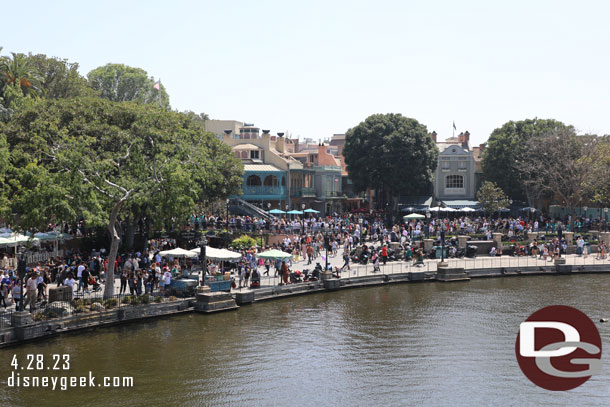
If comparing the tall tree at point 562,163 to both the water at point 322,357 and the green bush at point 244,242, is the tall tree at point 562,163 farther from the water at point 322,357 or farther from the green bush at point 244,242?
the water at point 322,357

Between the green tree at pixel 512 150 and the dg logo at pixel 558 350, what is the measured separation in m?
43.2

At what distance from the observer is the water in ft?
56.6

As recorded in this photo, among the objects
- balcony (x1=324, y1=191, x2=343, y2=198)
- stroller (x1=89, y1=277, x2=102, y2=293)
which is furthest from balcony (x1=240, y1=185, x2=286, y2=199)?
stroller (x1=89, y1=277, x2=102, y2=293)

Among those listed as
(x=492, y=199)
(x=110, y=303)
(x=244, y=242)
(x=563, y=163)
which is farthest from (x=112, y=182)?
(x=563, y=163)

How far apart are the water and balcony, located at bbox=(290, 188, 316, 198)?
40.4 metres

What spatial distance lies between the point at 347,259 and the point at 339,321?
12187 mm

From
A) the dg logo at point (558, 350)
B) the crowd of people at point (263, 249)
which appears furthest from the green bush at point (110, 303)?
the dg logo at point (558, 350)

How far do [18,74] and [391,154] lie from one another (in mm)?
36625

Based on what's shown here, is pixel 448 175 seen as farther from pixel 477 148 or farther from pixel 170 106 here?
pixel 170 106

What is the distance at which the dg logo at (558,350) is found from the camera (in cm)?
1878

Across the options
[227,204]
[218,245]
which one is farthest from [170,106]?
[218,245]

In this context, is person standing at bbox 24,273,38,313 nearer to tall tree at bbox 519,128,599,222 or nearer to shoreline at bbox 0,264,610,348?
shoreline at bbox 0,264,610,348

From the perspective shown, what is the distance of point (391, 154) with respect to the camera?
227 feet

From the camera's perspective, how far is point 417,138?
6956cm
